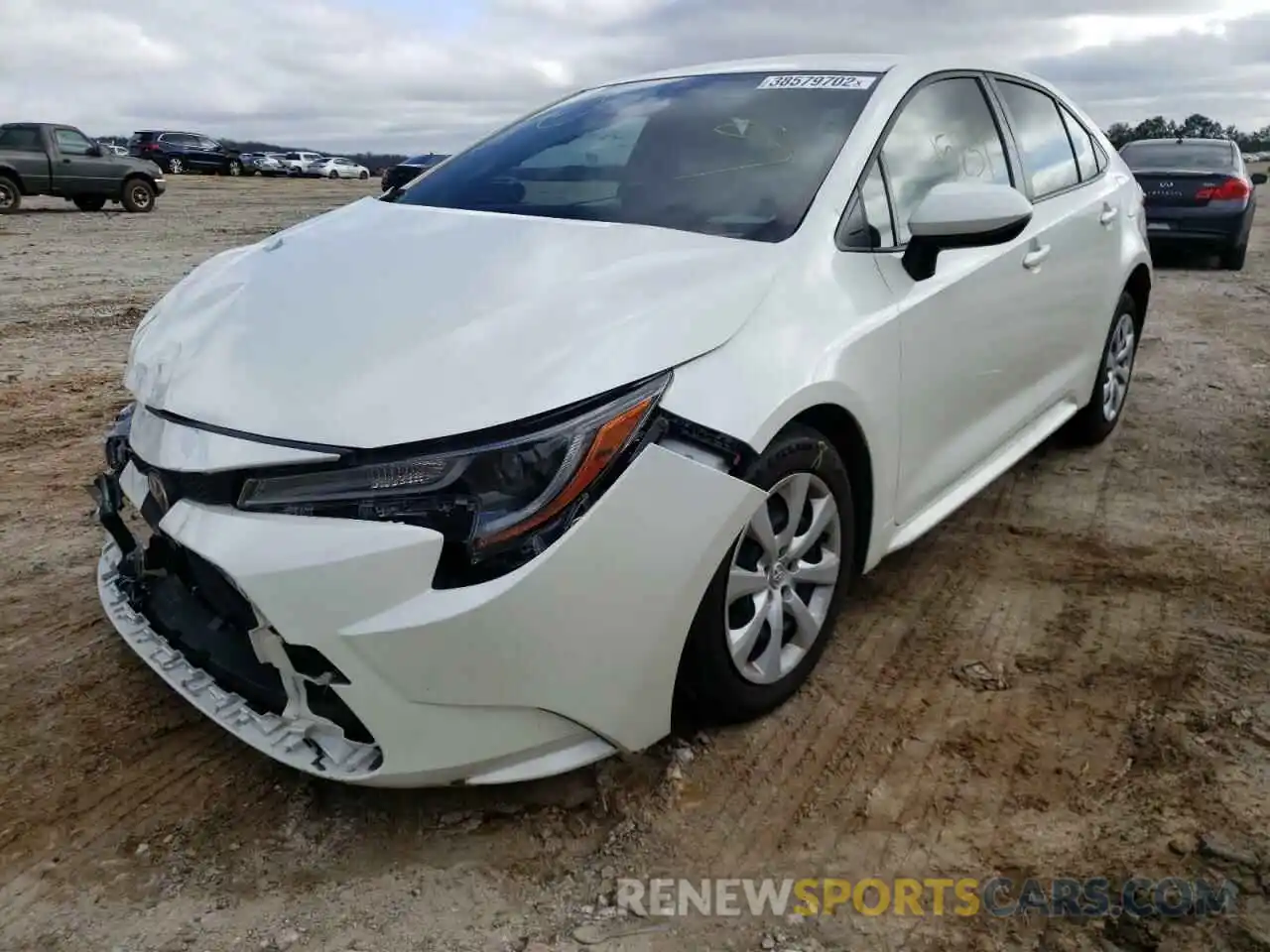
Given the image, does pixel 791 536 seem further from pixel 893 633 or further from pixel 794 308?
pixel 893 633

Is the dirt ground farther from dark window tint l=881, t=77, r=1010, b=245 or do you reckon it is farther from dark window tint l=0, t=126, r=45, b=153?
dark window tint l=0, t=126, r=45, b=153

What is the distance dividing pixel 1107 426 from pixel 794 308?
3.09 m

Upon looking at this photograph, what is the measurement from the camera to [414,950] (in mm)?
2010

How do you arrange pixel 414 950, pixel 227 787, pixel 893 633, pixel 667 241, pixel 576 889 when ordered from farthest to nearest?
pixel 893 633 < pixel 667 241 < pixel 227 787 < pixel 576 889 < pixel 414 950

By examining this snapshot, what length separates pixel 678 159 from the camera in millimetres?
3090

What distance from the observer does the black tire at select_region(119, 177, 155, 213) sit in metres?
19.3

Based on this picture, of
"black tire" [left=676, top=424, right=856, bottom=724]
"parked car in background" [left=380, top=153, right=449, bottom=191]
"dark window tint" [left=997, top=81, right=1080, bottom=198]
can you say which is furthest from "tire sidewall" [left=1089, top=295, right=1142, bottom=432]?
"parked car in background" [left=380, top=153, right=449, bottom=191]

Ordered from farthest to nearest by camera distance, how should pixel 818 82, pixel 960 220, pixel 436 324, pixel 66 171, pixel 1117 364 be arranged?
pixel 66 171, pixel 1117 364, pixel 818 82, pixel 960 220, pixel 436 324

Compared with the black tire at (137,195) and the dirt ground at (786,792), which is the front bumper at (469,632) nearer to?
the dirt ground at (786,792)

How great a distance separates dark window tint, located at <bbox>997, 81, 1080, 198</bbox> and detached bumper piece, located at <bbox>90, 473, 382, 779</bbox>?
120 inches

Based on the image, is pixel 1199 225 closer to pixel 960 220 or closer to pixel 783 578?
pixel 960 220

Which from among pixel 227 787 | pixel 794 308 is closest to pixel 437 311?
pixel 794 308

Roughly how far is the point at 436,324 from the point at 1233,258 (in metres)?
11.8

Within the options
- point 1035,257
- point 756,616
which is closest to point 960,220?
point 1035,257
